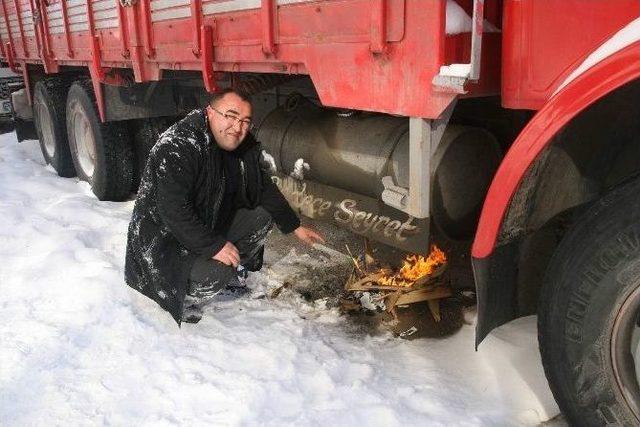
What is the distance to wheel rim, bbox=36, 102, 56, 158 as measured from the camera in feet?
21.1

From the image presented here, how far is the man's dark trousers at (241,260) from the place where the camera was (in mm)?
2988

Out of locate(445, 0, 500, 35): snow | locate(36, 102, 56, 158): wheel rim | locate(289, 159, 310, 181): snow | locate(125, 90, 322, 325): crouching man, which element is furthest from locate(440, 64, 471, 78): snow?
locate(36, 102, 56, 158): wheel rim

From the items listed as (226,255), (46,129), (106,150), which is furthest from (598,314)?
(46,129)

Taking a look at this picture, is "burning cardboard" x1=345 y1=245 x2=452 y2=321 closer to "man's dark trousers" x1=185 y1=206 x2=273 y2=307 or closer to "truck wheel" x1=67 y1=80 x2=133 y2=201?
"man's dark trousers" x1=185 y1=206 x2=273 y2=307

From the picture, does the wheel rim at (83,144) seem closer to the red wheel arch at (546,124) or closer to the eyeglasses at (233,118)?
the eyeglasses at (233,118)

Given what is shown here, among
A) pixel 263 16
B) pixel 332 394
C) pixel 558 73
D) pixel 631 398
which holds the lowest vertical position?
pixel 332 394

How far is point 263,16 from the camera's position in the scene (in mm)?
2557

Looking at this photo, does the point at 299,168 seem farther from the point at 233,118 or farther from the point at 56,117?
the point at 56,117

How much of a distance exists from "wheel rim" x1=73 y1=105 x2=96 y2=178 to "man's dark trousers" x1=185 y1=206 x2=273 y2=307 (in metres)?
3.10

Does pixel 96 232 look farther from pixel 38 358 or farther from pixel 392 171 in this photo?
pixel 392 171

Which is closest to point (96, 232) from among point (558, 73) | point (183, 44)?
point (183, 44)

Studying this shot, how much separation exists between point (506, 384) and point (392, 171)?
3.64ft

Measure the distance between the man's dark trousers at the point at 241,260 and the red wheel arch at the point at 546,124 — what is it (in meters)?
1.60

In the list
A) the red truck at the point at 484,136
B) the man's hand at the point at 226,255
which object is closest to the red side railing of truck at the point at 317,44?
the red truck at the point at 484,136
